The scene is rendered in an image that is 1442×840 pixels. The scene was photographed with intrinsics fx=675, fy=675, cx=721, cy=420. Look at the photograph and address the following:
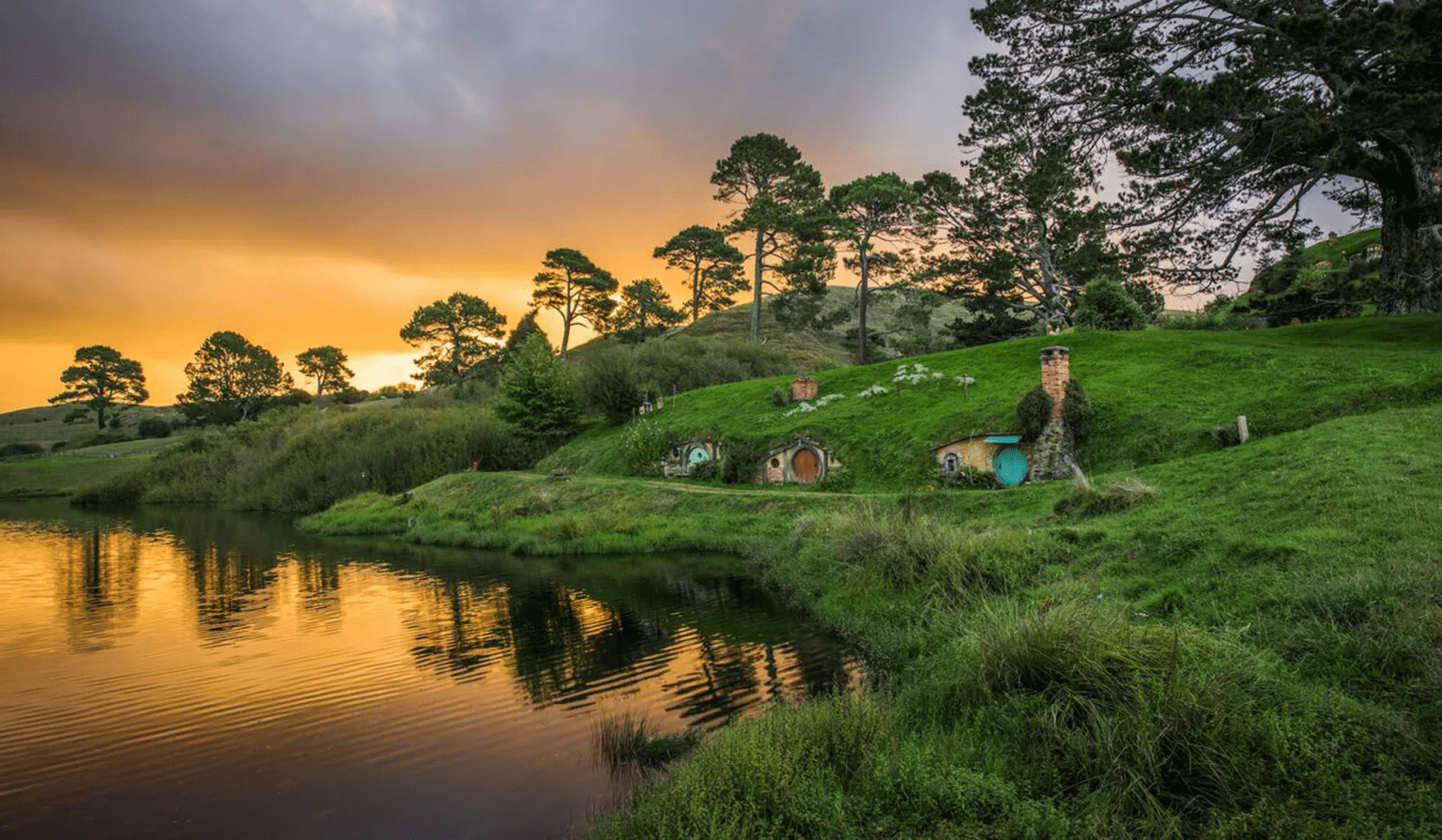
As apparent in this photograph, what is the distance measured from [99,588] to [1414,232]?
53093 mm

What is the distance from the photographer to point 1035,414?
91.0 feet

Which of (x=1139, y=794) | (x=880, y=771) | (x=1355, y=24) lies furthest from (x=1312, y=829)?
(x=1355, y=24)

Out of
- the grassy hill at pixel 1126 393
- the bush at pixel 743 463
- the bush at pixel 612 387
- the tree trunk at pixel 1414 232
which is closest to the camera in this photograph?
the tree trunk at pixel 1414 232

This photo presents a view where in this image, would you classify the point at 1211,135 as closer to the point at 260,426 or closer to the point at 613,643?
the point at 613,643

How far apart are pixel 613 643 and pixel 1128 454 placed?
20.8 meters

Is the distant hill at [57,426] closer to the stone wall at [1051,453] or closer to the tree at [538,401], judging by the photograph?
the tree at [538,401]

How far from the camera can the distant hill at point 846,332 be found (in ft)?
216

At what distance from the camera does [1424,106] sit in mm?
15156

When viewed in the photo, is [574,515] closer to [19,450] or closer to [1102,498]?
[1102,498]

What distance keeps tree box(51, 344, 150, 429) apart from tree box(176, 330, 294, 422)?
17.6 m

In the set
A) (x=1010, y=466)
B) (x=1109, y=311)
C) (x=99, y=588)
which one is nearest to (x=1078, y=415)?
(x=1010, y=466)

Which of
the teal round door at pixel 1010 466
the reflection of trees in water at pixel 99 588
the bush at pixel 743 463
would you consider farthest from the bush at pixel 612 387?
the teal round door at pixel 1010 466

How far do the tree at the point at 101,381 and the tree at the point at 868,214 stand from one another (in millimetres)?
111129

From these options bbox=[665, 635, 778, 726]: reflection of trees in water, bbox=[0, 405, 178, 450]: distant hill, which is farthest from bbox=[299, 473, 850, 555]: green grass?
bbox=[0, 405, 178, 450]: distant hill
